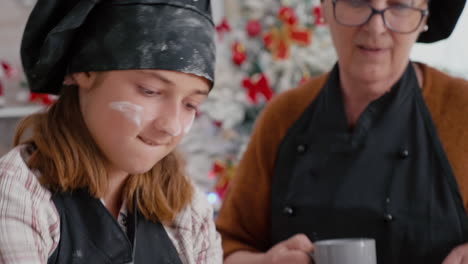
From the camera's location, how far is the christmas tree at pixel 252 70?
2.74 meters

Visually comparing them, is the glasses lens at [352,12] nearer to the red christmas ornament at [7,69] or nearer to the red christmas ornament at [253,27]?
the red christmas ornament at [253,27]

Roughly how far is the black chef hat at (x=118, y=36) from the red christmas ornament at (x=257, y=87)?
1.61m

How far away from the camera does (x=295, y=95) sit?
1611 millimetres

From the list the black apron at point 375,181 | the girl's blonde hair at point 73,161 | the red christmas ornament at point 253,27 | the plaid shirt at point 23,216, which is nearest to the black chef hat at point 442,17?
the black apron at point 375,181

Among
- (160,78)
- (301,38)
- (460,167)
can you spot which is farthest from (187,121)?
(301,38)

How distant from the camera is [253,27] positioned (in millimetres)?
2742

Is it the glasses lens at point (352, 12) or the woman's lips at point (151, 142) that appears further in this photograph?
the glasses lens at point (352, 12)

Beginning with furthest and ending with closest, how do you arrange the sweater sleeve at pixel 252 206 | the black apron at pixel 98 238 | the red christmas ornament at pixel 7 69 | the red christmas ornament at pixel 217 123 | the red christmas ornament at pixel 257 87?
the red christmas ornament at pixel 7 69 < the red christmas ornament at pixel 217 123 < the red christmas ornament at pixel 257 87 < the sweater sleeve at pixel 252 206 < the black apron at pixel 98 238

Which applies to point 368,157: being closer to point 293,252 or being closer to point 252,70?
point 293,252

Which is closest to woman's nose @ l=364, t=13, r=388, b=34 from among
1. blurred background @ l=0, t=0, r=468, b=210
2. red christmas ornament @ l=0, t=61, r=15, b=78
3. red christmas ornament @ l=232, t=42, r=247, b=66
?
blurred background @ l=0, t=0, r=468, b=210

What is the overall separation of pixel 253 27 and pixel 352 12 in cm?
143

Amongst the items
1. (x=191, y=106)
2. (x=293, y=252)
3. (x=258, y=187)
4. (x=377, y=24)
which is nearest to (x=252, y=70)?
(x=258, y=187)

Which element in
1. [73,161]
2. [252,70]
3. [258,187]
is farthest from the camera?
[252,70]

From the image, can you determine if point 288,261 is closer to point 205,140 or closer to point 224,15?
point 205,140
